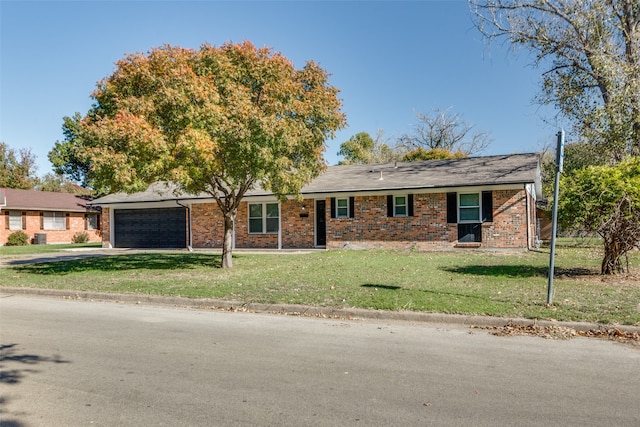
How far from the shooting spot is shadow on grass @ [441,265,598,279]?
39.1 ft

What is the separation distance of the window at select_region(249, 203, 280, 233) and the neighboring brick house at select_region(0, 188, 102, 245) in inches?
667

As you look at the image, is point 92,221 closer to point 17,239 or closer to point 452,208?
point 17,239

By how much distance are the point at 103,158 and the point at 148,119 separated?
1940 millimetres

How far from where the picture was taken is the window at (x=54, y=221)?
36656 millimetres

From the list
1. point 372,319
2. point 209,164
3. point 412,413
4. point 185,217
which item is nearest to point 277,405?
point 412,413

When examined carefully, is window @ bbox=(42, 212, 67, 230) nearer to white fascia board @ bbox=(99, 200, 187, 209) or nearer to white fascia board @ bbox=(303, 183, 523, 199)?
white fascia board @ bbox=(99, 200, 187, 209)

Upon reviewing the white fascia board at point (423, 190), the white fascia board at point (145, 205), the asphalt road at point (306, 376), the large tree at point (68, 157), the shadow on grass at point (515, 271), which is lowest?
the asphalt road at point (306, 376)

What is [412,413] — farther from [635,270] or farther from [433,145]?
[433,145]

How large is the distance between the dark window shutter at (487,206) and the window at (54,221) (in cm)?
3263

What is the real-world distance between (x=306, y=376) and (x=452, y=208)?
655 inches

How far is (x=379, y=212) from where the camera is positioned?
21.8m

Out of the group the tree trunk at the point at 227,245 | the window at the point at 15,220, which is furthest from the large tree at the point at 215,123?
the window at the point at 15,220

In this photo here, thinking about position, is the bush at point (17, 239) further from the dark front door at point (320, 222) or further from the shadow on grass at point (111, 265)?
the dark front door at point (320, 222)

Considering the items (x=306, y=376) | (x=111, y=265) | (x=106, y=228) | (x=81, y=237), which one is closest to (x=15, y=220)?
(x=81, y=237)
